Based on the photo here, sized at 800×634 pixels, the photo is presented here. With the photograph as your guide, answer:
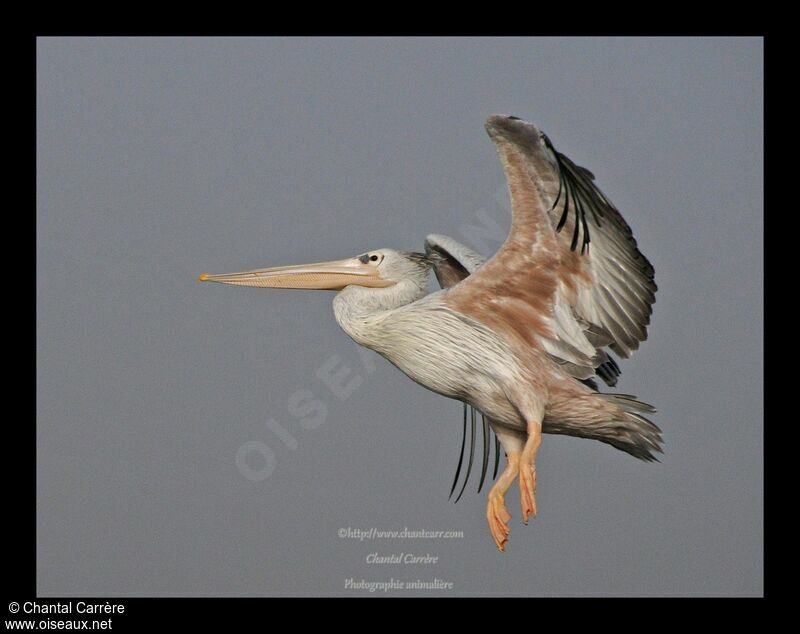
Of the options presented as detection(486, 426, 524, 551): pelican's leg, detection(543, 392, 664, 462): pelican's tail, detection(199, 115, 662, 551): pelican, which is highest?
detection(199, 115, 662, 551): pelican

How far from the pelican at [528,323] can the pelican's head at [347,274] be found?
1 cm

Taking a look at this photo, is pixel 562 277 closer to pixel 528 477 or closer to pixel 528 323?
pixel 528 323

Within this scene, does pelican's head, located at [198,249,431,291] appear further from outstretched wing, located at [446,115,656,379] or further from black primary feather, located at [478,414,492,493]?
black primary feather, located at [478,414,492,493]

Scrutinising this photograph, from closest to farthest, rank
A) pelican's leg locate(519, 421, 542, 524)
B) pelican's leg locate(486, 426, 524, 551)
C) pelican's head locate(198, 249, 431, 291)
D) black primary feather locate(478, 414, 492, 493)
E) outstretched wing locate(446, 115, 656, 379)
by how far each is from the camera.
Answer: outstretched wing locate(446, 115, 656, 379) < pelican's leg locate(519, 421, 542, 524) < pelican's leg locate(486, 426, 524, 551) < pelican's head locate(198, 249, 431, 291) < black primary feather locate(478, 414, 492, 493)

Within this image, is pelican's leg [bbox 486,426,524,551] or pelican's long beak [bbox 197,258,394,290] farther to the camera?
pelican's long beak [bbox 197,258,394,290]

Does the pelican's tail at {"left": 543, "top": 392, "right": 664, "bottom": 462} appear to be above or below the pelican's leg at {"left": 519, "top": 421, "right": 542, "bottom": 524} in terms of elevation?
above

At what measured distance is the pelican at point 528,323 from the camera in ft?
28.0

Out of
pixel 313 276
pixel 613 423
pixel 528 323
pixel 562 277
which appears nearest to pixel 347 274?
pixel 313 276

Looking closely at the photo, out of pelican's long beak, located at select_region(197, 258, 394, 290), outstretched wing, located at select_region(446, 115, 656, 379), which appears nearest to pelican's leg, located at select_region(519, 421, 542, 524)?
outstretched wing, located at select_region(446, 115, 656, 379)

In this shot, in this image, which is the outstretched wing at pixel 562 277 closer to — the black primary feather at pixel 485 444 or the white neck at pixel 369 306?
the white neck at pixel 369 306

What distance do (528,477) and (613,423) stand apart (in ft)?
3.00

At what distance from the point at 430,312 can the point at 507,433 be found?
1.17 metres

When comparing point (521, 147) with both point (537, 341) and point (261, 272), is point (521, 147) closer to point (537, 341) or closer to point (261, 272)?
point (537, 341)

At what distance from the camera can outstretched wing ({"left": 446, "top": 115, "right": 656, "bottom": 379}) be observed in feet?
27.2
